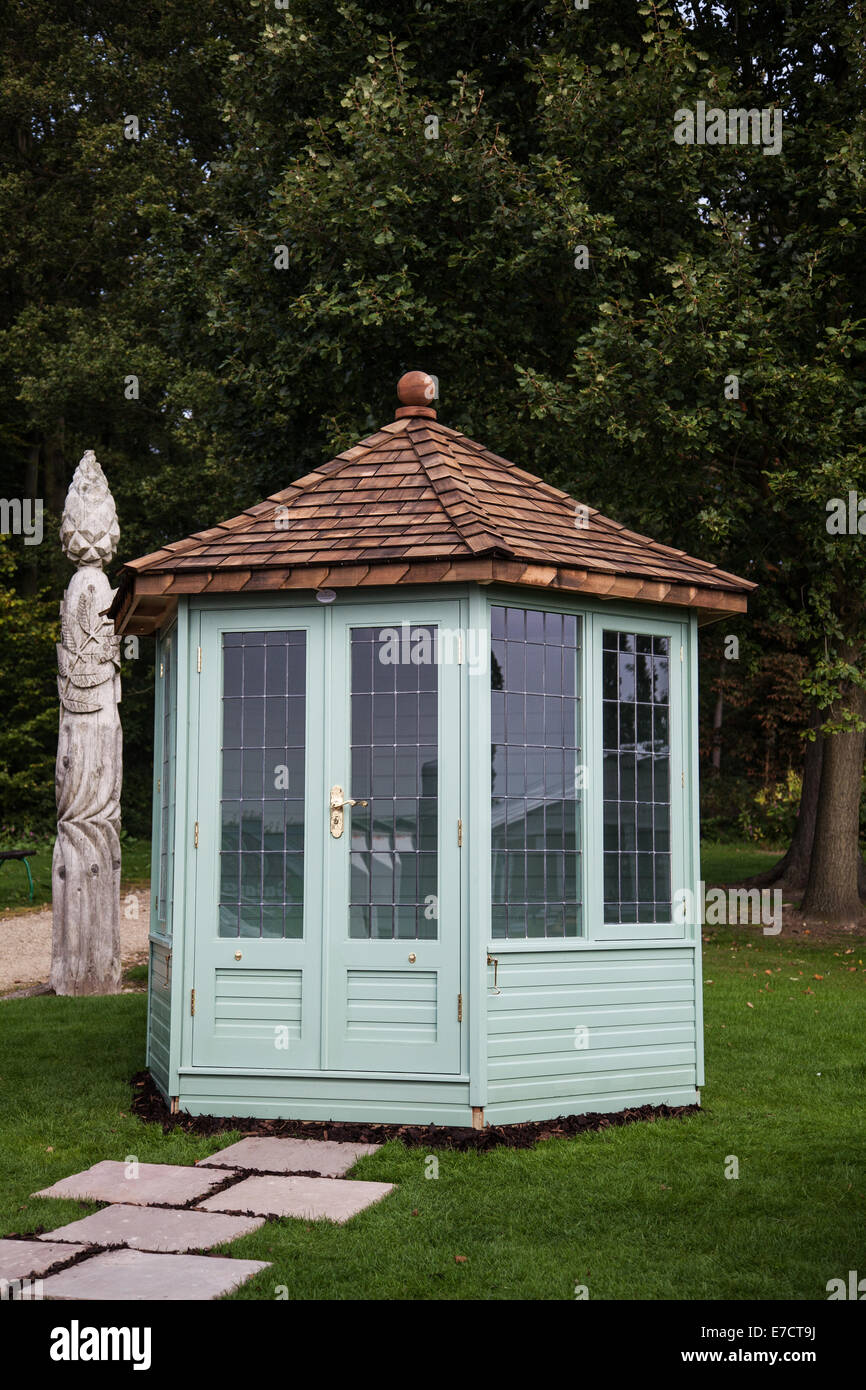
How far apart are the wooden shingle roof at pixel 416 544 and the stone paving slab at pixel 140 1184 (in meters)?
2.97

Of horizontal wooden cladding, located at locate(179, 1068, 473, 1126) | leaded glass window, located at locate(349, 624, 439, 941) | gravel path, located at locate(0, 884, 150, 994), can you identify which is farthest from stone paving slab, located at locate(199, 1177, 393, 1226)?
gravel path, located at locate(0, 884, 150, 994)

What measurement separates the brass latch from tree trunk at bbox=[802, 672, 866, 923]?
9.74 meters

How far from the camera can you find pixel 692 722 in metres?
7.69

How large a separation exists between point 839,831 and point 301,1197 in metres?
11.1

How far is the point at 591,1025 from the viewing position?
279 inches

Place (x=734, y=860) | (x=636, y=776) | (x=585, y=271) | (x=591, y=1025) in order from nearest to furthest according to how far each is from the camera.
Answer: (x=591, y=1025) < (x=636, y=776) < (x=585, y=271) < (x=734, y=860)

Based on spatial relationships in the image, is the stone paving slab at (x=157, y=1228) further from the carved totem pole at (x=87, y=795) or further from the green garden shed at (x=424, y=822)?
the carved totem pole at (x=87, y=795)

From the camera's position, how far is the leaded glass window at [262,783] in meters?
7.12

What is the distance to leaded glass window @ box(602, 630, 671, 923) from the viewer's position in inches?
289

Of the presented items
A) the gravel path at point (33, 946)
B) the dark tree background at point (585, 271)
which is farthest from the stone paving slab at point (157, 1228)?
the dark tree background at point (585, 271)

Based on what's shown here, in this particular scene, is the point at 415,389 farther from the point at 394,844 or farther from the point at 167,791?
the point at 394,844
